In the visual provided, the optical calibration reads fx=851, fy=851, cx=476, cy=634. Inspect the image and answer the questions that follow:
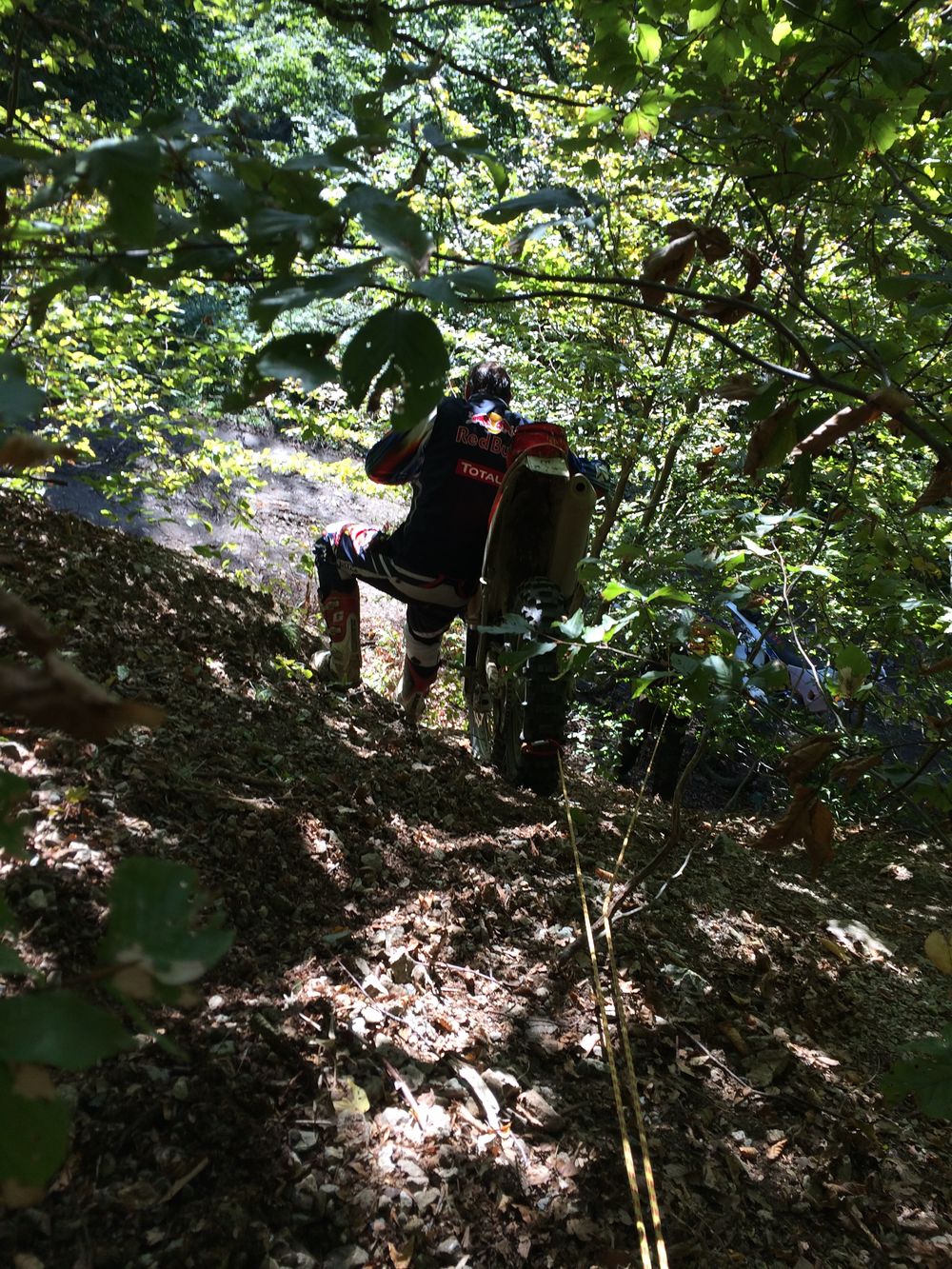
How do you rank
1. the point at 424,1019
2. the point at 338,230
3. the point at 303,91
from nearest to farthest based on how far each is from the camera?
1. the point at 338,230
2. the point at 424,1019
3. the point at 303,91

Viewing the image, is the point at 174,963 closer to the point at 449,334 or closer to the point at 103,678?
the point at 103,678

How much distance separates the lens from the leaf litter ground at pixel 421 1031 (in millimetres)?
1570

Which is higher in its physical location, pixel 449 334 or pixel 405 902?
A: pixel 449 334

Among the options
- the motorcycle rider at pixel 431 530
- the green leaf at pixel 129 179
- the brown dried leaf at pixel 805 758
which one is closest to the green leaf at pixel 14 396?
the green leaf at pixel 129 179

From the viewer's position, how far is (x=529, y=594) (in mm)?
4195

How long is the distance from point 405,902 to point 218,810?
0.67 metres

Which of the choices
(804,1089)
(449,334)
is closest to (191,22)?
(449,334)

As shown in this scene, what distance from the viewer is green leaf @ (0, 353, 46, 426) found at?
62 centimetres

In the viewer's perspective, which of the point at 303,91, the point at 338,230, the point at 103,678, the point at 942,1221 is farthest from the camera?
the point at 303,91

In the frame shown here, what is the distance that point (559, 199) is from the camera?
1.13m

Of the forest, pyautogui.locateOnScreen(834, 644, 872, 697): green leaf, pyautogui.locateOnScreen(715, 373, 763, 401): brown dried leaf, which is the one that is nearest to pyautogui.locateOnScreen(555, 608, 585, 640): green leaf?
the forest

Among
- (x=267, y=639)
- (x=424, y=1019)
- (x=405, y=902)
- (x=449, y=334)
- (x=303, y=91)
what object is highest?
(x=303, y=91)

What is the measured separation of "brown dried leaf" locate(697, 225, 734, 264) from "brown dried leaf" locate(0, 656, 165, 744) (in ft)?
5.21

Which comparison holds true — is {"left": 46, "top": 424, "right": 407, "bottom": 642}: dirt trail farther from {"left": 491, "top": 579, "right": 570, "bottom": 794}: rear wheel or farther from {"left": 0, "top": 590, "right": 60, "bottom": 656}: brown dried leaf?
{"left": 0, "top": 590, "right": 60, "bottom": 656}: brown dried leaf
